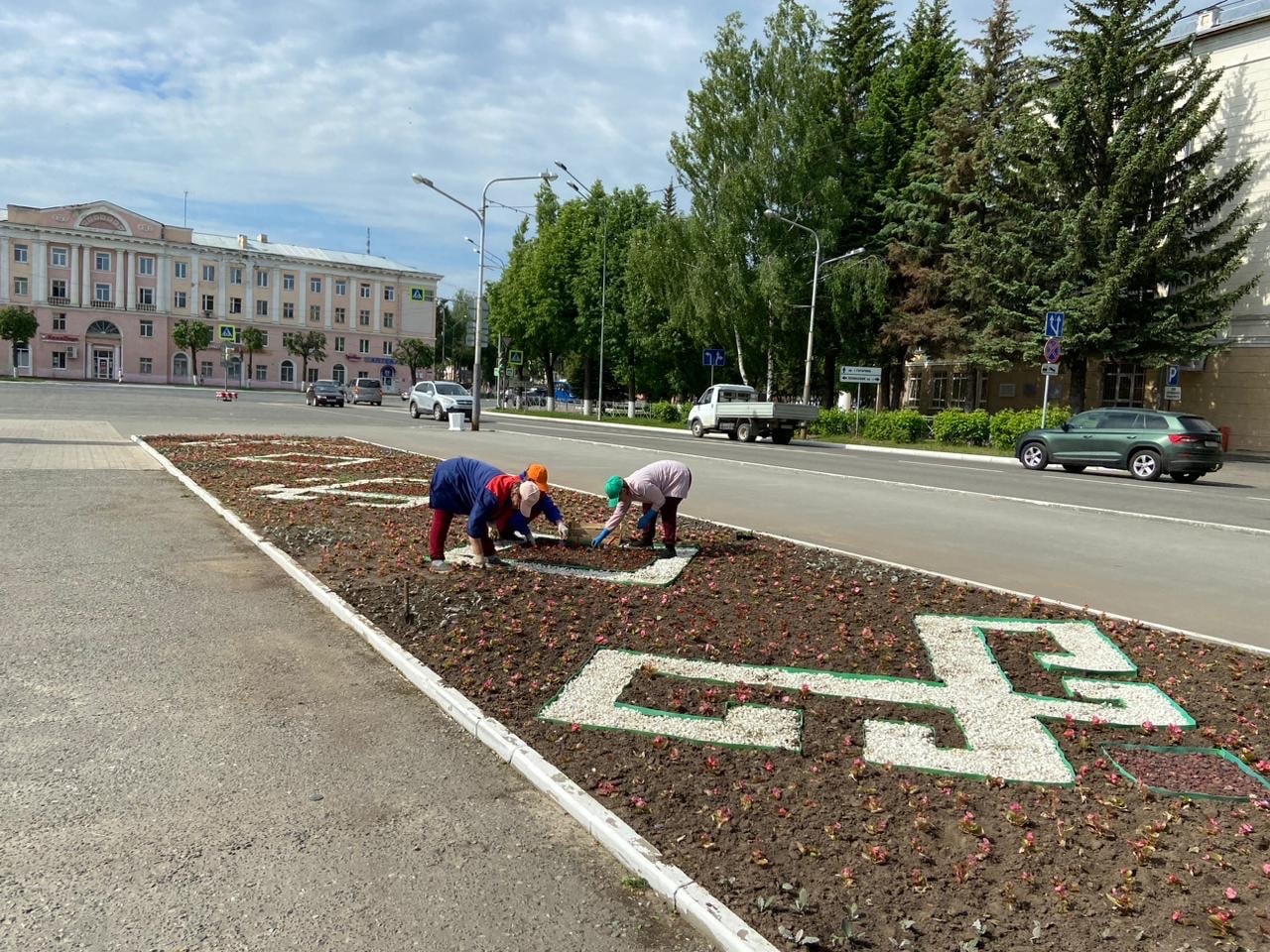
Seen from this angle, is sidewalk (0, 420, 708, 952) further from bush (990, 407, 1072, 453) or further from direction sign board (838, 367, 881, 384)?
direction sign board (838, 367, 881, 384)

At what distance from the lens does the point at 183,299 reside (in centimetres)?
9056

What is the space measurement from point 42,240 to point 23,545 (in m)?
93.4

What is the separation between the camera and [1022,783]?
376 cm

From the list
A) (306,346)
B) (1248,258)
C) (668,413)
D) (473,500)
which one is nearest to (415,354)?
(306,346)

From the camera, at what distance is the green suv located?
19.9 metres

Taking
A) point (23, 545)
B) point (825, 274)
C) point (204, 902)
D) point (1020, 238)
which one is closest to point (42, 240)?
point (825, 274)

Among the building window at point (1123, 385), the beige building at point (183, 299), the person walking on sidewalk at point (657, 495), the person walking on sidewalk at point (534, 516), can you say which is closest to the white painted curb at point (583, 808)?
the person walking on sidewalk at point (534, 516)

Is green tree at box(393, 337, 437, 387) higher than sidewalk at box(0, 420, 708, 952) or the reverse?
higher

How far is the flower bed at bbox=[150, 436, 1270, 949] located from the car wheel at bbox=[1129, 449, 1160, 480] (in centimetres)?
1589

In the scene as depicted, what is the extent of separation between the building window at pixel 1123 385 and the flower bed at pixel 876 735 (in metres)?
35.7

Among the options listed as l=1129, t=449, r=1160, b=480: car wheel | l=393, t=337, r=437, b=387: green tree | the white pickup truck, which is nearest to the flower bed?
l=1129, t=449, r=1160, b=480: car wheel

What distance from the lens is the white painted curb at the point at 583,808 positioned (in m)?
2.73

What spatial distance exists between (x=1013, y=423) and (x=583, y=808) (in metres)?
29.7

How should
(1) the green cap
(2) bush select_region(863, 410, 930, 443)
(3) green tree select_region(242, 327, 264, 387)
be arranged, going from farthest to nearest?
(3) green tree select_region(242, 327, 264, 387)
(2) bush select_region(863, 410, 930, 443)
(1) the green cap
